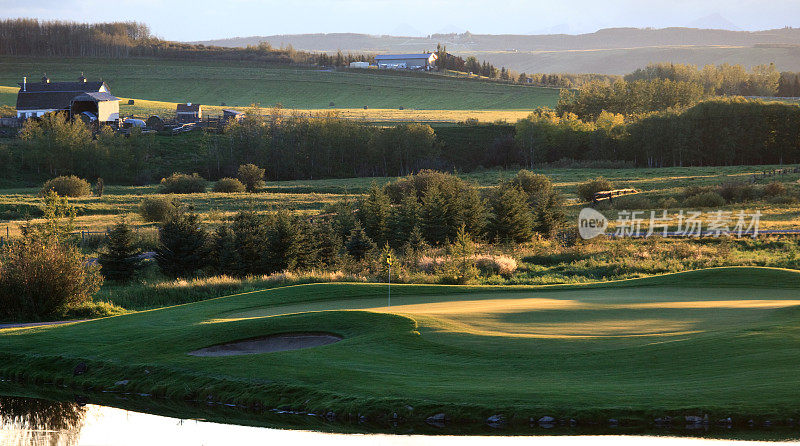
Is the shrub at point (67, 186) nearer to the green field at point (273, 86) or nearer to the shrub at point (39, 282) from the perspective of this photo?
the shrub at point (39, 282)

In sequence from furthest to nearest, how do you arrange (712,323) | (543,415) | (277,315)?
1. (277,315)
2. (712,323)
3. (543,415)

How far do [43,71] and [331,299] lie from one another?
6460 inches

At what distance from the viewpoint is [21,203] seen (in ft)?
230

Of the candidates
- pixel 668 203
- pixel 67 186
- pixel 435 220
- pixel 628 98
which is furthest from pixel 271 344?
pixel 628 98

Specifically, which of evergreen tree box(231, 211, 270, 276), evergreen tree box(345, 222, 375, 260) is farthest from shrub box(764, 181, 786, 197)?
evergreen tree box(231, 211, 270, 276)

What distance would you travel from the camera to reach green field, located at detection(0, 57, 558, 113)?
16338cm

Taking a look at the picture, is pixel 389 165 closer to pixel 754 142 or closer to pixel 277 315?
pixel 754 142

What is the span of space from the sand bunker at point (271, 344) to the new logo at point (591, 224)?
27045 millimetres

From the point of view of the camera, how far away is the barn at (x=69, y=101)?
121 meters

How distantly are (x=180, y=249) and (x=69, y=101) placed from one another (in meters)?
94.6

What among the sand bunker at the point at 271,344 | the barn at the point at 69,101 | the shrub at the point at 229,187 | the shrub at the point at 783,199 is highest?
the barn at the point at 69,101

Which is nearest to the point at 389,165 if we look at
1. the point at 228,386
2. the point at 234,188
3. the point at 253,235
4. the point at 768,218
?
the point at 234,188

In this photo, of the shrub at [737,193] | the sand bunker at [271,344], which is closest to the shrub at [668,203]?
the shrub at [737,193]

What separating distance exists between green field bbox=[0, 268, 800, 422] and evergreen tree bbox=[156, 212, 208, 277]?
13690 mm
